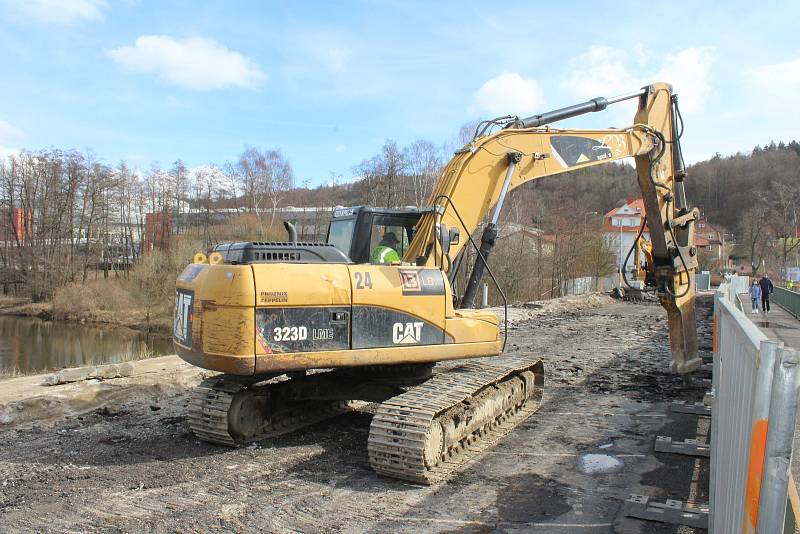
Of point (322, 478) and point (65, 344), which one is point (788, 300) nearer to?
point (322, 478)

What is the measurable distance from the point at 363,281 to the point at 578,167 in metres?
3.59

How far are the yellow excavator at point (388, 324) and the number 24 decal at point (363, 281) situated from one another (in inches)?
0.5

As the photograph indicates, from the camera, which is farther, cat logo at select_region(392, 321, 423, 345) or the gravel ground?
cat logo at select_region(392, 321, 423, 345)

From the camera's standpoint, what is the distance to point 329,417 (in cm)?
761

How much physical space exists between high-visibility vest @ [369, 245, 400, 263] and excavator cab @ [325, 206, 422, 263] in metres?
0.05

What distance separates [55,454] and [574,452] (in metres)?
5.16

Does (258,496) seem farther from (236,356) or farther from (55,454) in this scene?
(55,454)

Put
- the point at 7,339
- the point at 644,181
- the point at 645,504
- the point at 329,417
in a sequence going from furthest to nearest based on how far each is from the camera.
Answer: the point at 7,339 → the point at 644,181 → the point at 329,417 → the point at 645,504

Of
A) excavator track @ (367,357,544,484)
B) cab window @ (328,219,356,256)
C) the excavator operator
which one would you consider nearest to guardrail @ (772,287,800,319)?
excavator track @ (367,357,544,484)


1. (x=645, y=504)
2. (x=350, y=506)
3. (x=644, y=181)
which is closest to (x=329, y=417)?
(x=350, y=506)

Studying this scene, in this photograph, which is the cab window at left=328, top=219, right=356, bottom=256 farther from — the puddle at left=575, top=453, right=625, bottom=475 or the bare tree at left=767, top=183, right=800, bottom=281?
the bare tree at left=767, top=183, right=800, bottom=281

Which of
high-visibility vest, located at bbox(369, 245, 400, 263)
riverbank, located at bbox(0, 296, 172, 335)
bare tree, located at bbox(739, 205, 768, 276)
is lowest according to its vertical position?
riverbank, located at bbox(0, 296, 172, 335)

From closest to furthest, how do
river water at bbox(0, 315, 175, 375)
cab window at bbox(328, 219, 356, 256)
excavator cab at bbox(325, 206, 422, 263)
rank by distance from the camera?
excavator cab at bbox(325, 206, 422, 263) → cab window at bbox(328, 219, 356, 256) → river water at bbox(0, 315, 175, 375)

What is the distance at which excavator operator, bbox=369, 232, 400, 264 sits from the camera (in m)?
6.77
